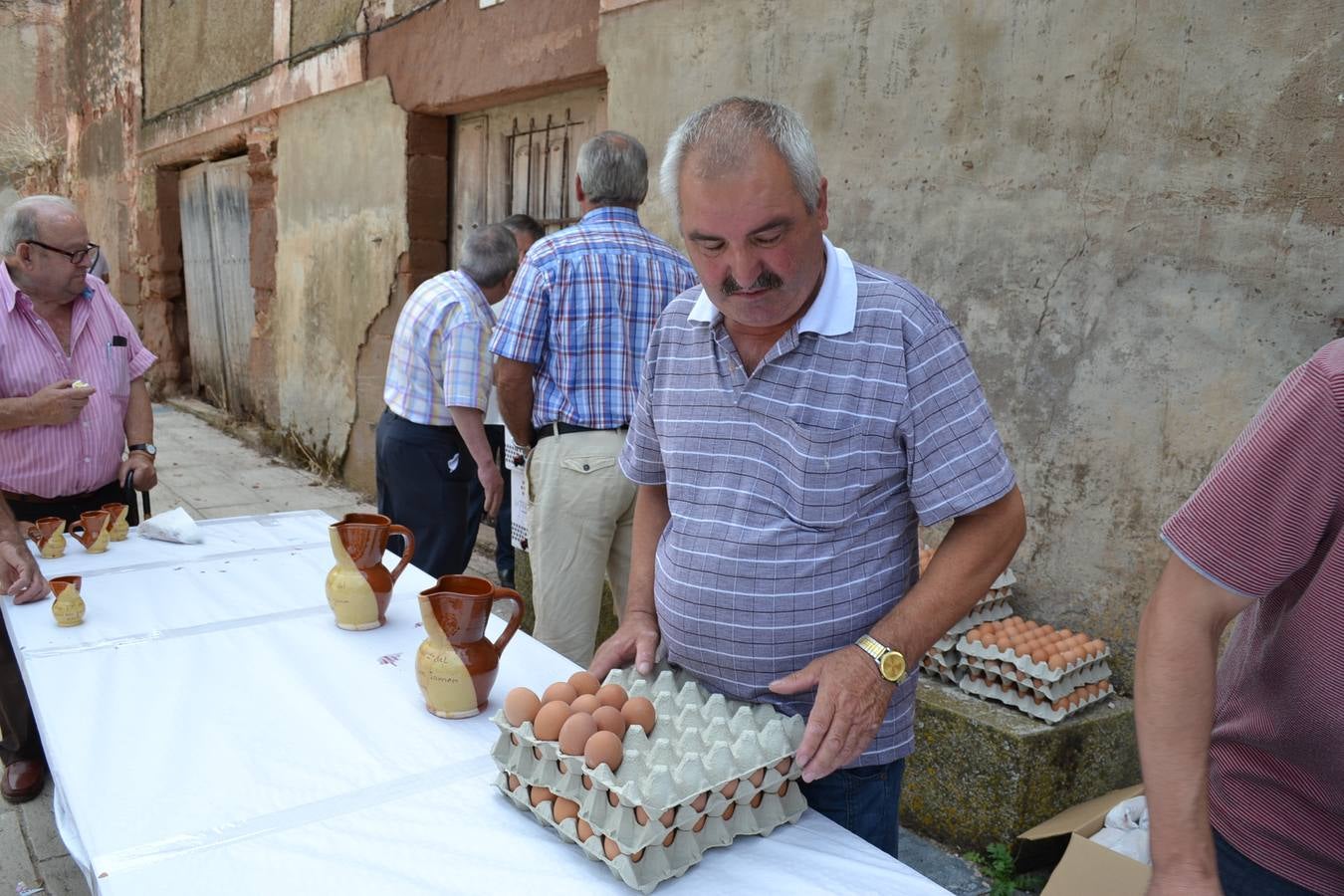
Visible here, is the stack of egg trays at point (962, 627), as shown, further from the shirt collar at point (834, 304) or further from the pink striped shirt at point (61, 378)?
the pink striped shirt at point (61, 378)

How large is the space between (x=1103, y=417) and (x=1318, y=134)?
33.5 inches

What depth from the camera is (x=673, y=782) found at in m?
1.09

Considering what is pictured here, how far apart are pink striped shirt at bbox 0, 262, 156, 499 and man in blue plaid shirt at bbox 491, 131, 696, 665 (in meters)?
1.20

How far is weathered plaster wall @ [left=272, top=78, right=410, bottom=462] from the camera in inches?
226

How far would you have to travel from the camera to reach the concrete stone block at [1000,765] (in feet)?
8.04

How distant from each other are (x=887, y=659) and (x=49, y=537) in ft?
7.03

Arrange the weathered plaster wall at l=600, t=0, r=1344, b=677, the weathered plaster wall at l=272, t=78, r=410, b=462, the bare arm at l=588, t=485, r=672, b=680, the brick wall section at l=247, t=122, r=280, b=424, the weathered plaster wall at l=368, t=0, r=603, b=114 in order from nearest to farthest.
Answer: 1. the bare arm at l=588, t=485, r=672, b=680
2. the weathered plaster wall at l=600, t=0, r=1344, b=677
3. the weathered plaster wall at l=368, t=0, r=603, b=114
4. the weathered plaster wall at l=272, t=78, r=410, b=462
5. the brick wall section at l=247, t=122, r=280, b=424

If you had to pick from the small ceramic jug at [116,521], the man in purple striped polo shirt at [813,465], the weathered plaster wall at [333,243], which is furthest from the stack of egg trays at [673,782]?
the weathered plaster wall at [333,243]

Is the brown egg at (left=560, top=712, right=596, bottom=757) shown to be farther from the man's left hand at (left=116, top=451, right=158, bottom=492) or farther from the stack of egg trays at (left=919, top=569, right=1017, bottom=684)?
the man's left hand at (left=116, top=451, right=158, bottom=492)

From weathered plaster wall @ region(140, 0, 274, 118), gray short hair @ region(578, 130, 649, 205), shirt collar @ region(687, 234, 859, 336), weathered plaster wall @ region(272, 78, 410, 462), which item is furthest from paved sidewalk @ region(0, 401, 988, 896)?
weathered plaster wall @ region(140, 0, 274, 118)

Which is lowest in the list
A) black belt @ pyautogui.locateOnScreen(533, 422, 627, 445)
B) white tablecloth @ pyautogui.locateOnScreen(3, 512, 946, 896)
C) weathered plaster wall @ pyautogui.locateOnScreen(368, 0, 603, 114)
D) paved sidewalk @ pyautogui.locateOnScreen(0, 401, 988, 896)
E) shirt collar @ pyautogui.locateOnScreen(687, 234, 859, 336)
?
paved sidewalk @ pyautogui.locateOnScreen(0, 401, 988, 896)

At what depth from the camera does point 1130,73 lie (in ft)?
8.52

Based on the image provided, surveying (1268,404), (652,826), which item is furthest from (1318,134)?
(652,826)

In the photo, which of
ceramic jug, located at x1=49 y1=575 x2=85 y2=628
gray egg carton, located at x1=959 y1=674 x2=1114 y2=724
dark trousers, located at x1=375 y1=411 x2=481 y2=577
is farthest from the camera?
dark trousers, located at x1=375 y1=411 x2=481 y2=577
